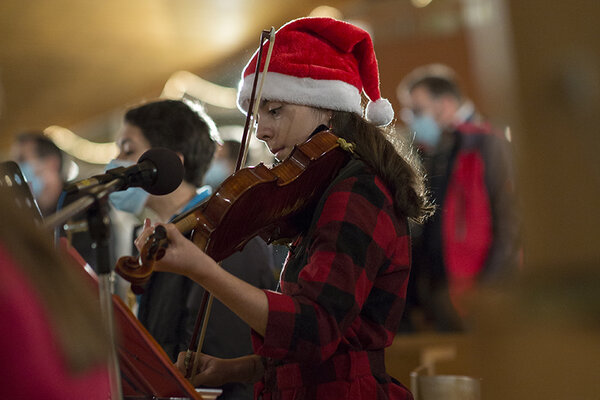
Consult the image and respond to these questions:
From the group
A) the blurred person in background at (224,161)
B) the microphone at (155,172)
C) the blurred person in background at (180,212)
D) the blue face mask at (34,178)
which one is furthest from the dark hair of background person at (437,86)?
the microphone at (155,172)

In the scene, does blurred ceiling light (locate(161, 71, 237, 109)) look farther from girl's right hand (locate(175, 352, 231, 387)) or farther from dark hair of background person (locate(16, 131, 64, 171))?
girl's right hand (locate(175, 352, 231, 387))

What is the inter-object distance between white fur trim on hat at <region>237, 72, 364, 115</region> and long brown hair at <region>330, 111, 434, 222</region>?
0.03 metres

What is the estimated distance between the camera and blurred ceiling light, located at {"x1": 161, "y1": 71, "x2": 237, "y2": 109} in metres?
5.12

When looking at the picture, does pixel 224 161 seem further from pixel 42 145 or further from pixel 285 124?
pixel 285 124

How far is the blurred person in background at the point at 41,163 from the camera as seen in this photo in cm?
317

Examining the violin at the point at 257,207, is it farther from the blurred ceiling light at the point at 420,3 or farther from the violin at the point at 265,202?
the blurred ceiling light at the point at 420,3

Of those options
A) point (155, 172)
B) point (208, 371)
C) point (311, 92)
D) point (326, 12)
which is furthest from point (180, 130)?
point (326, 12)

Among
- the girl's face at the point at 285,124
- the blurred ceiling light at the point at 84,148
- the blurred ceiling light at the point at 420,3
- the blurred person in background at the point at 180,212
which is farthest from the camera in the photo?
the blurred ceiling light at the point at 84,148

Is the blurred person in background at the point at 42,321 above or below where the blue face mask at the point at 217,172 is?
below

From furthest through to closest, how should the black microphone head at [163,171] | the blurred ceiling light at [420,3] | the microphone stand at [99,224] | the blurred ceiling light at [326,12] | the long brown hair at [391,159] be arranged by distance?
the blurred ceiling light at [420,3]
the blurred ceiling light at [326,12]
the long brown hair at [391,159]
the black microphone head at [163,171]
the microphone stand at [99,224]

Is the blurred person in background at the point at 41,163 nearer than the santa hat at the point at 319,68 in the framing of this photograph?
No

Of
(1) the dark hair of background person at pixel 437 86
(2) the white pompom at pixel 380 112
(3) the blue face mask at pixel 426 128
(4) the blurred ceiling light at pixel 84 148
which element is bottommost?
(2) the white pompom at pixel 380 112

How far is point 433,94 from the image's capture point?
328cm

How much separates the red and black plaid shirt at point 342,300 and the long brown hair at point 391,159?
28 mm
